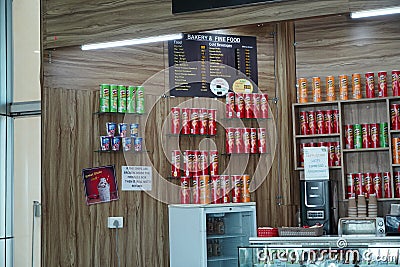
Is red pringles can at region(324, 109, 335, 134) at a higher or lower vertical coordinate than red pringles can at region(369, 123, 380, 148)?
higher

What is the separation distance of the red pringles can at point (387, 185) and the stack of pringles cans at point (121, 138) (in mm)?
2565

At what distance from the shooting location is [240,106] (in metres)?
7.40

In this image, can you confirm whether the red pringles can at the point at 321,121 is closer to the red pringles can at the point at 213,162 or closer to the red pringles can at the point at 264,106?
the red pringles can at the point at 264,106

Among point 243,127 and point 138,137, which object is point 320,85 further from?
point 138,137

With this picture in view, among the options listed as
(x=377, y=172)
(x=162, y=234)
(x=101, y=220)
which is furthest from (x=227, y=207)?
(x=377, y=172)

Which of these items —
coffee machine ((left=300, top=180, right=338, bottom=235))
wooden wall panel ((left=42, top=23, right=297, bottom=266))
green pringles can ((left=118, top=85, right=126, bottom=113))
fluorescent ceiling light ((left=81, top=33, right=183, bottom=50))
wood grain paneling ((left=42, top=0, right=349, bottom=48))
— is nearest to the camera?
wood grain paneling ((left=42, top=0, right=349, bottom=48))

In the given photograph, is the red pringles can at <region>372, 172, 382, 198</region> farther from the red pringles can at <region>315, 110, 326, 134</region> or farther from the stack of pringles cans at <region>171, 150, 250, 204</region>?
the stack of pringles cans at <region>171, 150, 250, 204</region>

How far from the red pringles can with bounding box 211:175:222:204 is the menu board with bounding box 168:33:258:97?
0.93m

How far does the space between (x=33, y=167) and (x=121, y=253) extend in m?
2.00

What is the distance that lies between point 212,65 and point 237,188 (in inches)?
53.9

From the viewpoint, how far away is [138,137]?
700cm

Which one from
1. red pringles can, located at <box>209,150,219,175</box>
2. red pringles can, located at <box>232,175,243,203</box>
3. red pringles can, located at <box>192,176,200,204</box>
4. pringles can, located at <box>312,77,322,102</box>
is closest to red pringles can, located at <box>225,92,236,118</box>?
red pringles can, located at <box>209,150,219,175</box>

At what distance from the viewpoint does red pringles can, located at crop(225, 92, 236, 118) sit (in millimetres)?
7375

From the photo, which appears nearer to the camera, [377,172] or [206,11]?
[206,11]
